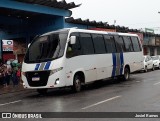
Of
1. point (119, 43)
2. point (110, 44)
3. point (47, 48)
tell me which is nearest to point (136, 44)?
point (119, 43)

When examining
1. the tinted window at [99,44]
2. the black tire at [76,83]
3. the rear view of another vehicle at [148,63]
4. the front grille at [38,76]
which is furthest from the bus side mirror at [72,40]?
the rear view of another vehicle at [148,63]

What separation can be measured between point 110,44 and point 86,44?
302 cm

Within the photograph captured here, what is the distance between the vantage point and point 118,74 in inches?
810

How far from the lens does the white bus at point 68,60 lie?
15.2 meters

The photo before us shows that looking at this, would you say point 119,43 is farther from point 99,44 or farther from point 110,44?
point 99,44

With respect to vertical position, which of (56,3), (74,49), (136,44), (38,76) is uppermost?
(56,3)

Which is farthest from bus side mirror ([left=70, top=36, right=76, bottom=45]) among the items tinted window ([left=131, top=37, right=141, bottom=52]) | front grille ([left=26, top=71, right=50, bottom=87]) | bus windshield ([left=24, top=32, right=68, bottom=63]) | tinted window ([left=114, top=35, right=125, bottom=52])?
tinted window ([left=131, top=37, right=141, bottom=52])

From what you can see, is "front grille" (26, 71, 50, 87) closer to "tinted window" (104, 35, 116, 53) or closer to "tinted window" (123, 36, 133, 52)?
"tinted window" (104, 35, 116, 53)

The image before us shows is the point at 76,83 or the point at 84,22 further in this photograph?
the point at 84,22

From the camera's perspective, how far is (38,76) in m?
15.3

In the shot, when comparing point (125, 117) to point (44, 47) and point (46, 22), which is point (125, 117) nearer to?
point (44, 47)

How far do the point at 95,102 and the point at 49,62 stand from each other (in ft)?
11.9

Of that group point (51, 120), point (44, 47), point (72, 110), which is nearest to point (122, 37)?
point (44, 47)

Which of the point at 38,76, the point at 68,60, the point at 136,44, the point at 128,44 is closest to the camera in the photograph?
the point at 38,76
